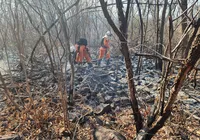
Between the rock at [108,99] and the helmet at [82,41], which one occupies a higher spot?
the helmet at [82,41]

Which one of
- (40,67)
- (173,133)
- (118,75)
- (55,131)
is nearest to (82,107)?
(55,131)

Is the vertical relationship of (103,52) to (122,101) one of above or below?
Answer: above

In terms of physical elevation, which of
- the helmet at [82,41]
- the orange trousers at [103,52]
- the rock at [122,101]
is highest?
the helmet at [82,41]

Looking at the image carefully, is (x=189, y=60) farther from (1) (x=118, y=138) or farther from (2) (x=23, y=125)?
(2) (x=23, y=125)

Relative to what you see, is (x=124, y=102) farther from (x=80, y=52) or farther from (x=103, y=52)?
(x=103, y=52)

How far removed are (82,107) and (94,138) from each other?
127 centimetres

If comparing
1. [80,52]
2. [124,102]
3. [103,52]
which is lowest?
[124,102]

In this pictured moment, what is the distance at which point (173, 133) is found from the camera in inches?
113

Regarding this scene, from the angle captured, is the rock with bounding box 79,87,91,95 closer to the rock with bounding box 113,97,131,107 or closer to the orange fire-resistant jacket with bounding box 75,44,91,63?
the rock with bounding box 113,97,131,107

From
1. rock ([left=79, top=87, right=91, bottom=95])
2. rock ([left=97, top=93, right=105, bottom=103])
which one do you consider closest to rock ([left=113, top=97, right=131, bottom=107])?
rock ([left=97, top=93, right=105, bottom=103])

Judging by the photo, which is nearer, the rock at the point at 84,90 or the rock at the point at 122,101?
the rock at the point at 122,101

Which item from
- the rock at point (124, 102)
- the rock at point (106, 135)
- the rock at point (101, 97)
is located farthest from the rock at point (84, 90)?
the rock at point (106, 135)

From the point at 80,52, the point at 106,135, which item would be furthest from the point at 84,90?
the point at 80,52

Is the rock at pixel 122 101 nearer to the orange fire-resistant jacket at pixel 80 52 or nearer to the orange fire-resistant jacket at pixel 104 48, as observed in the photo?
the orange fire-resistant jacket at pixel 80 52
